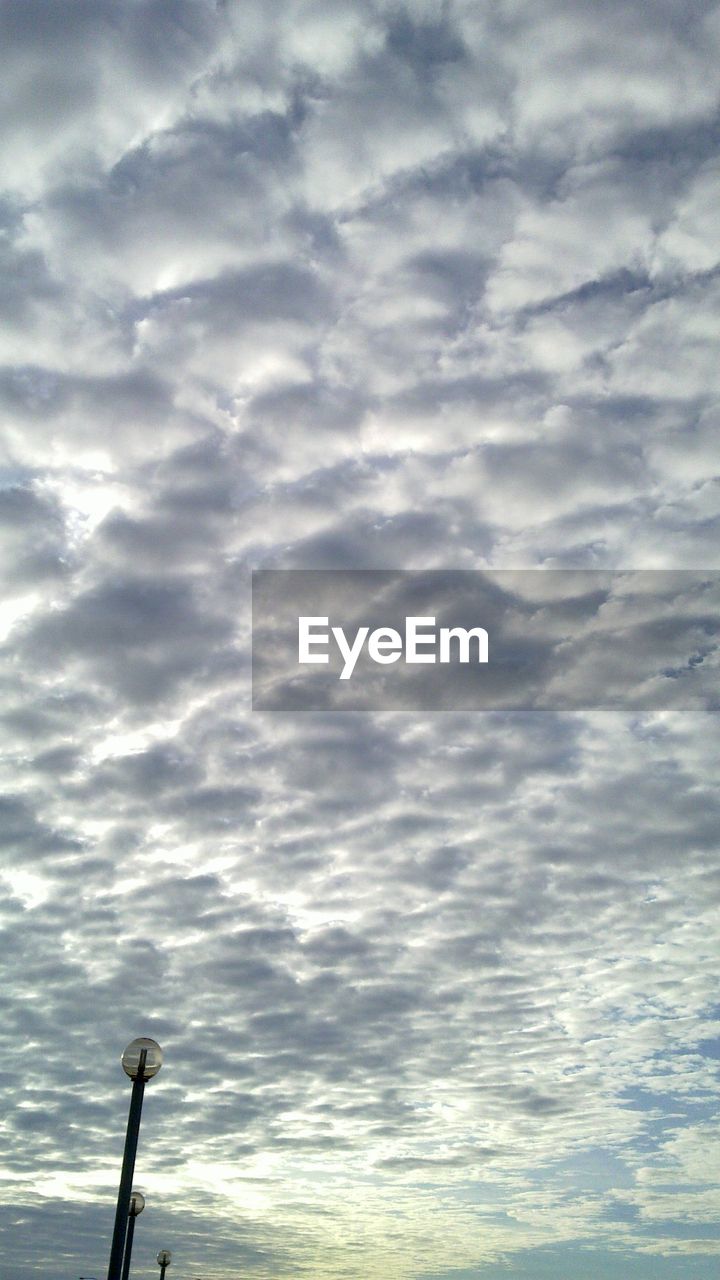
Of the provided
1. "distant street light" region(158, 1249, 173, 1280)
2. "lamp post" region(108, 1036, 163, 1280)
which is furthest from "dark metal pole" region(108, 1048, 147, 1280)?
"distant street light" region(158, 1249, 173, 1280)

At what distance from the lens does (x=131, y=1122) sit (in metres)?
17.8

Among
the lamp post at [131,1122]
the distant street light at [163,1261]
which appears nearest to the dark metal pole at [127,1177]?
the lamp post at [131,1122]

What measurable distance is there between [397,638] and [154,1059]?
21.6m

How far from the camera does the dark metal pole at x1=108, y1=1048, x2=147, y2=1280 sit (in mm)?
16812

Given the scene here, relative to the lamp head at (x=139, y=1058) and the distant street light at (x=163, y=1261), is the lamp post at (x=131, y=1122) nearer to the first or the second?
the lamp head at (x=139, y=1058)

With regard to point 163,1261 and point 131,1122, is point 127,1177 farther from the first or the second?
point 163,1261

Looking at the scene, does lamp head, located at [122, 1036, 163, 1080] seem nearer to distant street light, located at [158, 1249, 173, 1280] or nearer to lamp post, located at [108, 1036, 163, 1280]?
lamp post, located at [108, 1036, 163, 1280]

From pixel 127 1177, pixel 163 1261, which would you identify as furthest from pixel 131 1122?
pixel 163 1261

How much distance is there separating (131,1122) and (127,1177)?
847mm

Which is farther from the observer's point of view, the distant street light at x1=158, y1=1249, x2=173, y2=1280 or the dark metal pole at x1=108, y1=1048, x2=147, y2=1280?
the distant street light at x1=158, y1=1249, x2=173, y2=1280

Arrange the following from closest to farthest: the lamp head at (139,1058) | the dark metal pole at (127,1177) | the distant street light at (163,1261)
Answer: the dark metal pole at (127,1177)
the lamp head at (139,1058)
the distant street light at (163,1261)

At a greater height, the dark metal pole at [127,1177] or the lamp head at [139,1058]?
the lamp head at [139,1058]

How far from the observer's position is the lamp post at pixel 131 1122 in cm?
1686

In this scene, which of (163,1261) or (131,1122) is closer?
(131,1122)
